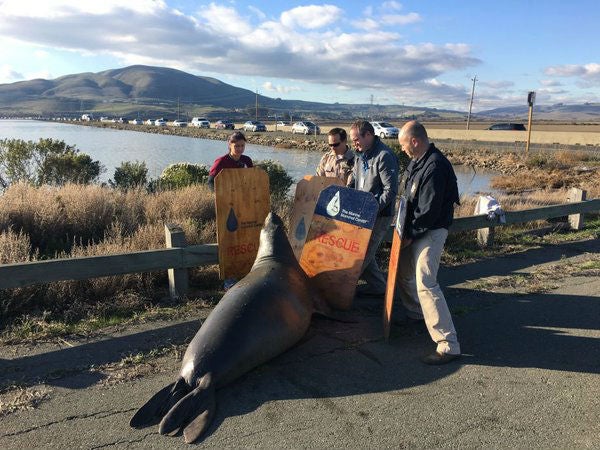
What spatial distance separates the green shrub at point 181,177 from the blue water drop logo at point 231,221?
18.1 ft

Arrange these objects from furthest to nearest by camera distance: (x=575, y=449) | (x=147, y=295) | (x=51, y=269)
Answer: (x=147, y=295) < (x=51, y=269) < (x=575, y=449)

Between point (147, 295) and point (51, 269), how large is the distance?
1.16m

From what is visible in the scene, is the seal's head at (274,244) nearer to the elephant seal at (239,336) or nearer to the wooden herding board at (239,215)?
the elephant seal at (239,336)

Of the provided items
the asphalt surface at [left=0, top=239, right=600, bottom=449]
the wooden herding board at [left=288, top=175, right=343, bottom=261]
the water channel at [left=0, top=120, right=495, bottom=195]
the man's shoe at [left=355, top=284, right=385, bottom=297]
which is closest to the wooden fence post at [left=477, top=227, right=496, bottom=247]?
the asphalt surface at [left=0, top=239, right=600, bottom=449]

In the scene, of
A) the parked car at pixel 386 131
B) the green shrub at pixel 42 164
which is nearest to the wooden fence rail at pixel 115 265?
the green shrub at pixel 42 164

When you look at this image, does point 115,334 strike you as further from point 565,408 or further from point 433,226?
point 565,408

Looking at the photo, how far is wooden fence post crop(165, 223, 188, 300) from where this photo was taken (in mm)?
5676

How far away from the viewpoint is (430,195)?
4.57 meters

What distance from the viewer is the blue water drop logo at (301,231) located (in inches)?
234

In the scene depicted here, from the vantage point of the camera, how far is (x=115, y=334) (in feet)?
15.8

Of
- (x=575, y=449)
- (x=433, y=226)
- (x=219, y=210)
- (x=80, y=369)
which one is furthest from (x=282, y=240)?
(x=575, y=449)

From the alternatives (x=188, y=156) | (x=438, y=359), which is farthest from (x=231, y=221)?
(x=188, y=156)

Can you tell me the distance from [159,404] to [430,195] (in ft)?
9.21

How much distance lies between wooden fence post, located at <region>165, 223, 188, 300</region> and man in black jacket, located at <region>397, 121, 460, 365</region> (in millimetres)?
2487
